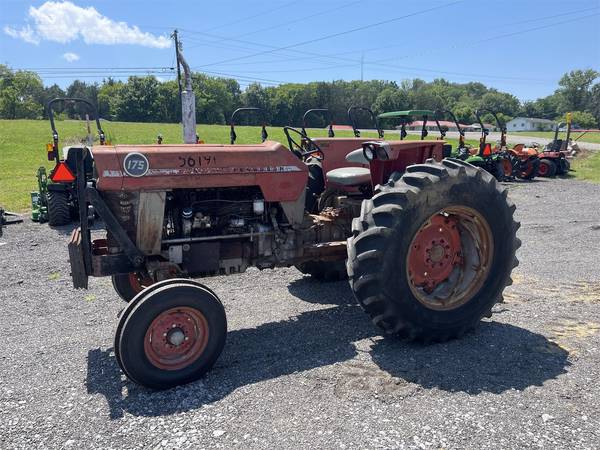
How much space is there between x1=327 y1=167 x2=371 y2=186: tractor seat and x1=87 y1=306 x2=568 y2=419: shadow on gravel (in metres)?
1.36

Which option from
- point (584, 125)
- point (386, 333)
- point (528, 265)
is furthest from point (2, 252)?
point (584, 125)

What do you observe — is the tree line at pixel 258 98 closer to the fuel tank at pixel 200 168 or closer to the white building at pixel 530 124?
the white building at pixel 530 124

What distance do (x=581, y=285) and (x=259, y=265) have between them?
3.83m

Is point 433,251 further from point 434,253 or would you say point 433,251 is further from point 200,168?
point 200,168

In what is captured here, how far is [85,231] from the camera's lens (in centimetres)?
383

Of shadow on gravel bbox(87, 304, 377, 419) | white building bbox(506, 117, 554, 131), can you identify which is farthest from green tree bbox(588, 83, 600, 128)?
shadow on gravel bbox(87, 304, 377, 419)

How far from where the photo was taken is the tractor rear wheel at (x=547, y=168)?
61.1 feet

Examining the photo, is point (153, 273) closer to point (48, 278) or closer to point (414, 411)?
point (414, 411)

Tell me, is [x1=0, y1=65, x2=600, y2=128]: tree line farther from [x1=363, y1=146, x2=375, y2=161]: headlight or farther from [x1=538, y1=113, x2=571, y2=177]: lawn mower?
[x1=363, y1=146, x2=375, y2=161]: headlight

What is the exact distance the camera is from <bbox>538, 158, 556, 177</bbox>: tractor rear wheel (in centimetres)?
1864

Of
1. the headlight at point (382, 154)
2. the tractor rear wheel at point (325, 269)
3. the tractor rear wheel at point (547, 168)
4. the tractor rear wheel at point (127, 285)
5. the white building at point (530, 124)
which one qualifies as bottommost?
the tractor rear wheel at point (325, 269)

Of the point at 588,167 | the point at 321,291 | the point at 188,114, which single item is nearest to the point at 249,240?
the point at 321,291

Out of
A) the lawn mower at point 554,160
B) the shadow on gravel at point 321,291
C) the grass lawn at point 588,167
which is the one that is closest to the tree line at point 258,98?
the grass lawn at point 588,167

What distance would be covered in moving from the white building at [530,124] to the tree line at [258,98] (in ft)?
14.4
